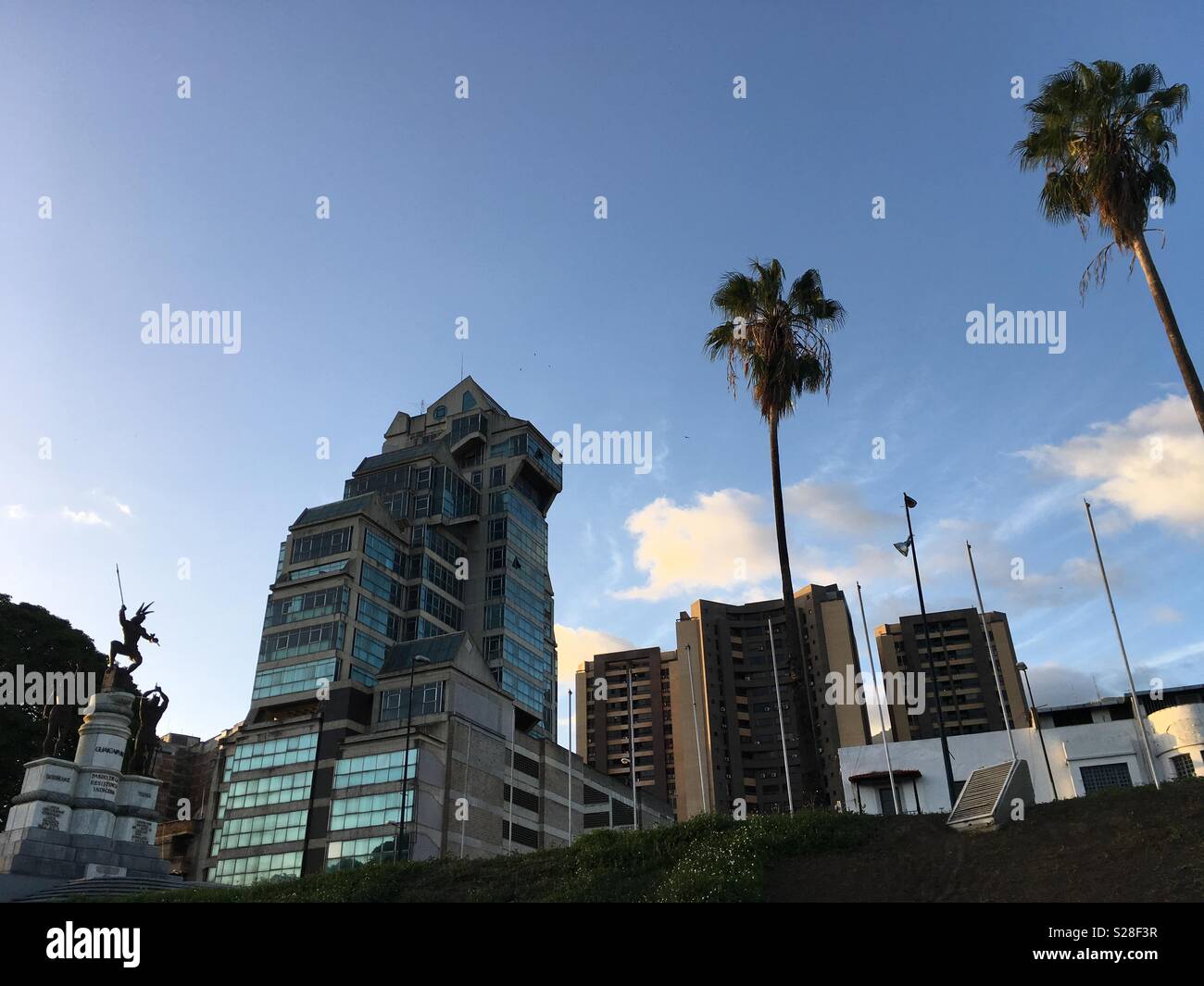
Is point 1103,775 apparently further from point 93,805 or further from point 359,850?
point 359,850

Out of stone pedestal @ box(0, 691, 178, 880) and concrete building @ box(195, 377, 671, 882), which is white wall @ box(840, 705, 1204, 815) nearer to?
concrete building @ box(195, 377, 671, 882)

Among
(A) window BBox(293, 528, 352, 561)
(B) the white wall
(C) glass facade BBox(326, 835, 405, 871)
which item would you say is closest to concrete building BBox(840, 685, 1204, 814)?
(B) the white wall

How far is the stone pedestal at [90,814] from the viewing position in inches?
1283

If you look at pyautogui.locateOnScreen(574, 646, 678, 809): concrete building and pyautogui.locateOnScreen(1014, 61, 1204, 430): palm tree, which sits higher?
pyautogui.locateOnScreen(574, 646, 678, 809): concrete building

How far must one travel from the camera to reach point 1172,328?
24734 mm

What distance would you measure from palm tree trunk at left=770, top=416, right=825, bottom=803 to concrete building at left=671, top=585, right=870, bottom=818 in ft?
336

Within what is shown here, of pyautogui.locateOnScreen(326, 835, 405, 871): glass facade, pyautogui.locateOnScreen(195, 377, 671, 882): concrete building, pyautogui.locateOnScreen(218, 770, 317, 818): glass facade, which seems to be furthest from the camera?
pyautogui.locateOnScreen(218, 770, 317, 818): glass facade

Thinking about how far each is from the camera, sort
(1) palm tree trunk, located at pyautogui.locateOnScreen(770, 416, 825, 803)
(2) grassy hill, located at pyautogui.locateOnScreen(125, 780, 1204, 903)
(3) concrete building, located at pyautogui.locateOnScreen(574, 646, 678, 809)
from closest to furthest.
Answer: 1. (2) grassy hill, located at pyautogui.locateOnScreen(125, 780, 1204, 903)
2. (1) palm tree trunk, located at pyautogui.locateOnScreen(770, 416, 825, 803)
3. (3) concrete building, located at pyautogui.locateOnScreen(574, 646, 678, 809)

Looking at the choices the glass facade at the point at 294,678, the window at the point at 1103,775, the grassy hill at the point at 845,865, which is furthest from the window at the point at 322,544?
the window at the point at 1103,775

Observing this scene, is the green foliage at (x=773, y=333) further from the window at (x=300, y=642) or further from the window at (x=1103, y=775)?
the window at (x=300, y=642)

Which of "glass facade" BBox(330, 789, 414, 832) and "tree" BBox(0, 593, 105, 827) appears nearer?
"tree" BBox(0, 593, 105, 827)

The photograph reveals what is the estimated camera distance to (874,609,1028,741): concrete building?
452 feet
